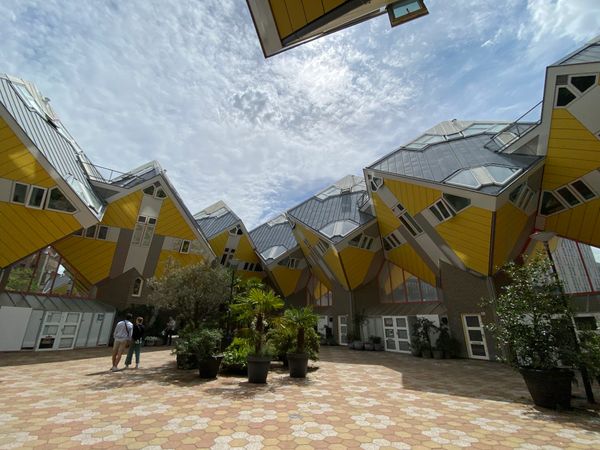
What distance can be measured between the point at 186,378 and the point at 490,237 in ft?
47.4

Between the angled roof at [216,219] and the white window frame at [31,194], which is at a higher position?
the angled roof at [216,219]

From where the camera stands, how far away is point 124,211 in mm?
19953

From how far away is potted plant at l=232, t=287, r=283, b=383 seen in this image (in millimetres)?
8969

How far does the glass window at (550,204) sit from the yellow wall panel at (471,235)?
4193 millimetres

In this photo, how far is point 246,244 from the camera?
101 feet

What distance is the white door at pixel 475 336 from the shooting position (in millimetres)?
15352

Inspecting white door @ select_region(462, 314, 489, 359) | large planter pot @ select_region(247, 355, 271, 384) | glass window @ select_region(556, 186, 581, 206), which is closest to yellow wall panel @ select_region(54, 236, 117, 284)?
large planter pot @ select_region(247, 355, 271, 384)

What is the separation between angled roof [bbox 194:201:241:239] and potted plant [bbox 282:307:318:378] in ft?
67.3

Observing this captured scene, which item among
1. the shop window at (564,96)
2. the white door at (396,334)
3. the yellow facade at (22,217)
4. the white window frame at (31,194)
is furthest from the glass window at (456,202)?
the white window frame at (31,194)

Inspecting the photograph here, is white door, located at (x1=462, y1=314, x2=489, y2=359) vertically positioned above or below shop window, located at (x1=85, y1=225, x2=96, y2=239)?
below

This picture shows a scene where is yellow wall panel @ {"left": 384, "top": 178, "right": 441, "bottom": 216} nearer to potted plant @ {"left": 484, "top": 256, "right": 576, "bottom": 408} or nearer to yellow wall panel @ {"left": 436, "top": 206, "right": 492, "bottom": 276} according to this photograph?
yellow wall panel @ {"left": 436, "top": 206, "right": 492, "bottom": 276}

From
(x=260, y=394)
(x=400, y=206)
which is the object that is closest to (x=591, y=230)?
(x=400, y=206)

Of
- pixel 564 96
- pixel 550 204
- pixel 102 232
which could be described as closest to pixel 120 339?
pixel 102 232

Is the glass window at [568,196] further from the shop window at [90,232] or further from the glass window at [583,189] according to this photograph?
the shop window at [90,232]
